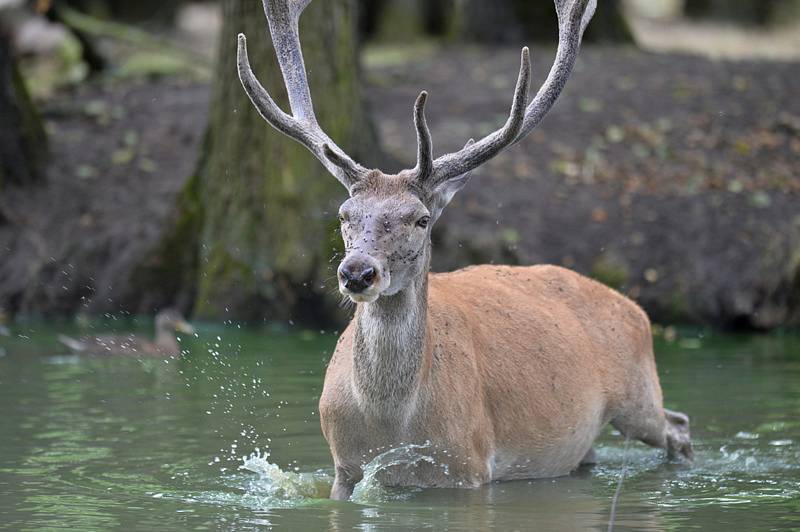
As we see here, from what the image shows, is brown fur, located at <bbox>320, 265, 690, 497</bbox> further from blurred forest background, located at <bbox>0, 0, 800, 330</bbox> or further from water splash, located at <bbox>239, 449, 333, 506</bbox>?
blurred forest background, located at <bbox>0, 0, 800, 330</bbox>

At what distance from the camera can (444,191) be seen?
23.3 feet

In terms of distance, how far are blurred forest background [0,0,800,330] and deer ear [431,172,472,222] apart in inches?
245

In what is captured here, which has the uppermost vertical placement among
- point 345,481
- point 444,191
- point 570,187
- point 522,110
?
point 522,110

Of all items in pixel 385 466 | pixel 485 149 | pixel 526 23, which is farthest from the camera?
pixel 526 23

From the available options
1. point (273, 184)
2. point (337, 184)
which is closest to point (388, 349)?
point (337, 184)

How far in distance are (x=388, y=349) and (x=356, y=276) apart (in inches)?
26.0

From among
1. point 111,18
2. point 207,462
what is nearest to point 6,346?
point 207,462

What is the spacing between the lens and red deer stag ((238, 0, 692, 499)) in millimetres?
6770

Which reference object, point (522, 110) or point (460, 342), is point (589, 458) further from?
point (522, 110)

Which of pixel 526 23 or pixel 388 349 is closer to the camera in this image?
pixel 388 349

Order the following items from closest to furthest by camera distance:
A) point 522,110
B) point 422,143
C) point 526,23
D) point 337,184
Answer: point 422,143
point 522,110
point 337,184
point 526,23

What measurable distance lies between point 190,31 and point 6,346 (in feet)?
59.7

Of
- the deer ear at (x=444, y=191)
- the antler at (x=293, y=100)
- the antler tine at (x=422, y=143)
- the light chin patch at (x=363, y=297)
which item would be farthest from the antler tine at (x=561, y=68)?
the light chin patch at (x=363, y=297)

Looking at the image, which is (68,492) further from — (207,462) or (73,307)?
(73,307)
